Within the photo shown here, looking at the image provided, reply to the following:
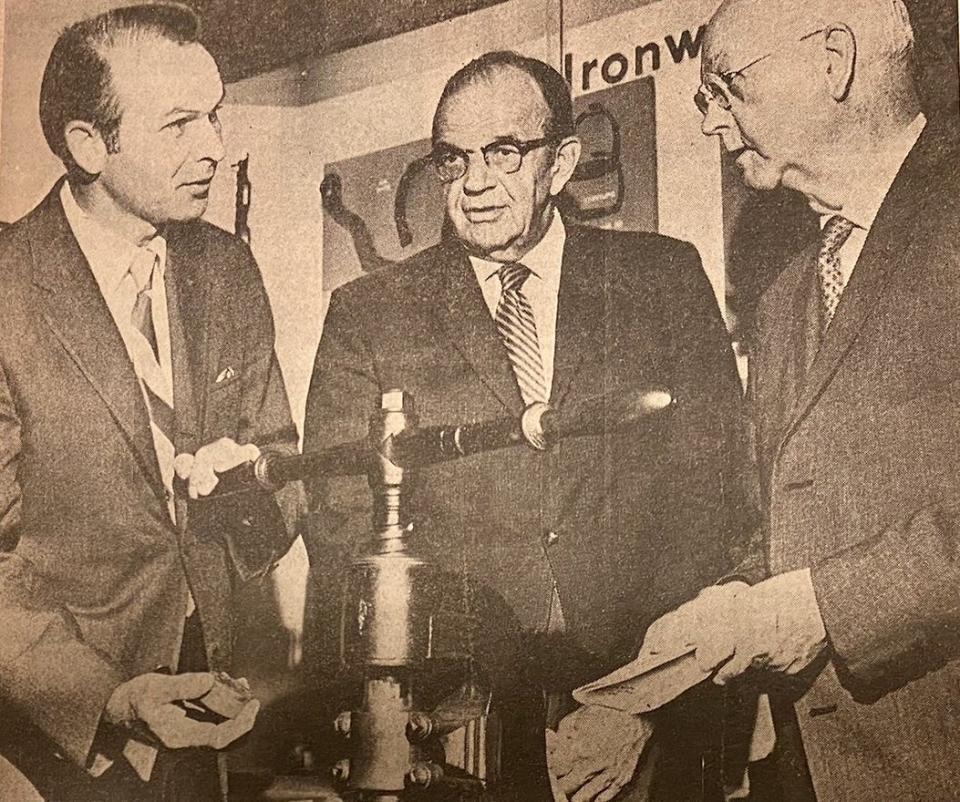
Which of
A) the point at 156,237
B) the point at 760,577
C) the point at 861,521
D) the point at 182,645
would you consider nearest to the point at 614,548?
the point at 760,577

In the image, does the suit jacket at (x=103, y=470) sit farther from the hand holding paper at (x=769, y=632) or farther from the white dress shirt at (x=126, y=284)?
the hand holding paper at (x=769, y=632)

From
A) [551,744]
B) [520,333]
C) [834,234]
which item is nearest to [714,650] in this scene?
[551,744]

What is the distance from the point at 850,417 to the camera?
4.30m

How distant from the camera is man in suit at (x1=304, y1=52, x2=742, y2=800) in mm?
4477

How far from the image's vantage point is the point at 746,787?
4238 mm

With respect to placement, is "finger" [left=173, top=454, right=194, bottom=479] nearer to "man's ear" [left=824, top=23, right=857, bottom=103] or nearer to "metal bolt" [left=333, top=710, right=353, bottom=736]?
"metal bolt" [left=333, top=710, right=353, bottom=736]

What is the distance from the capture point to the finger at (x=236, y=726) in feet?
16.0

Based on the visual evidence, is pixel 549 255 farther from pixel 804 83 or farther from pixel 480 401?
pixel 804 83

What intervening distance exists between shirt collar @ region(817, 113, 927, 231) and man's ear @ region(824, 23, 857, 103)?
0.23m

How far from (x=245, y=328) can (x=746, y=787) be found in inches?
93.6

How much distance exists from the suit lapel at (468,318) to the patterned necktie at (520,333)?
29mm

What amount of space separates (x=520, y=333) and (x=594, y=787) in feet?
4.91

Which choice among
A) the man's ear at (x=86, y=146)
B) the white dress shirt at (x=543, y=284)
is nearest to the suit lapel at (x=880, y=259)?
the white dress shirt at (x=543, y=284)

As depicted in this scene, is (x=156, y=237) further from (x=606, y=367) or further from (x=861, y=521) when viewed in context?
(x=861, y=521)
